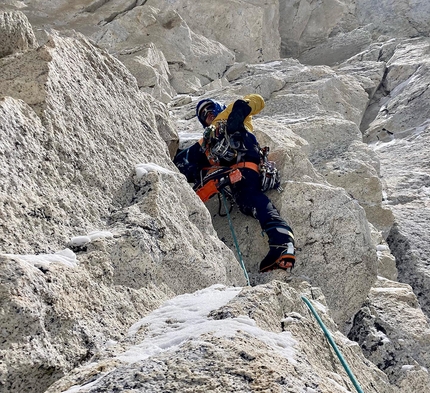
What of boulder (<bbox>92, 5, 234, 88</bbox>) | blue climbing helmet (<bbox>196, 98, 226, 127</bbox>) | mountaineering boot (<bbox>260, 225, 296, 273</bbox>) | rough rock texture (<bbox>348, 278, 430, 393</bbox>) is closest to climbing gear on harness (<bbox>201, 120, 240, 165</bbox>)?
blue climbing helmet (<bbox>196, 98, 226, 127</bbox>)

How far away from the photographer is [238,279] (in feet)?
18.3

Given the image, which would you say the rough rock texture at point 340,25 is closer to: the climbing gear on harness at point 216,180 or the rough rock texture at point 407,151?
the rough rock texture at point 407,151

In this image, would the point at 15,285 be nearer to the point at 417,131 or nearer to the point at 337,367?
the point at 337,367

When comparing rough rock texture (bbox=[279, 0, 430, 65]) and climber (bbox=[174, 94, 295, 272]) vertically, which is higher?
rough rock texture (bbox=[279, 0, 430, 65])

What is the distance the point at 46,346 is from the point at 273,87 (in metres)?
11.5

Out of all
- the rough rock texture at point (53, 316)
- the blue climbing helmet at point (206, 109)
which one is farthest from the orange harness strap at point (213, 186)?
the rough rock texture at point (53, 316)

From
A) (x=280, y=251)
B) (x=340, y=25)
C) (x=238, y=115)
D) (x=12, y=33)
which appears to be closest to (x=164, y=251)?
(x=280, y=251)

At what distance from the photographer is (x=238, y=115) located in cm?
740

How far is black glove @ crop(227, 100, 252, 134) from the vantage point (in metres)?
7.39

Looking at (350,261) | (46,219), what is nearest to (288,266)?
(350,261)

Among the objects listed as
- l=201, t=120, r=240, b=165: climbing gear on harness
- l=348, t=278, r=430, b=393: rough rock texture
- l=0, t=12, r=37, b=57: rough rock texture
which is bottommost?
l=348, t=278, r=430, b=393: rough rock texture

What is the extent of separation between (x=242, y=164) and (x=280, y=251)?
1.52m

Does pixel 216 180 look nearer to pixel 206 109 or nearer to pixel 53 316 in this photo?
pixel 206 109

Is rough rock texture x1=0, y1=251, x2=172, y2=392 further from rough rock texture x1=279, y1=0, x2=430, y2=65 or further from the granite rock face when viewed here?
rough rock texture x1=279, y1=0, x2=430, y2=65
